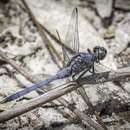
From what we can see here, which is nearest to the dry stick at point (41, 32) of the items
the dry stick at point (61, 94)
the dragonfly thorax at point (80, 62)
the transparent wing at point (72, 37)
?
the transparent wing at point (72, 37)

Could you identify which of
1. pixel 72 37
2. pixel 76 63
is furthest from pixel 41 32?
pixel 76 63

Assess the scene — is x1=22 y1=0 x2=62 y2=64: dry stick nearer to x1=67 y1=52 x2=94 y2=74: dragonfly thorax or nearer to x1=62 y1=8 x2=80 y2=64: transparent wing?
x1=62 y1=8 x2=80 y2=64: transparent wing

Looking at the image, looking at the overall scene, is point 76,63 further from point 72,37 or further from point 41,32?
point 41,32

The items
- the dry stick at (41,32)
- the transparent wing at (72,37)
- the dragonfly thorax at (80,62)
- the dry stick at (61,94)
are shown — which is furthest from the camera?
the dry stick at (41,32)

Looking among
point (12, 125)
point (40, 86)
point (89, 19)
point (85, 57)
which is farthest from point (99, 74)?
point (89, 19)

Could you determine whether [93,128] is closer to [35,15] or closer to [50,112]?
[50,112]

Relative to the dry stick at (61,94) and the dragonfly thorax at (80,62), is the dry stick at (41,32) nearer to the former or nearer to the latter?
the dragonfly thorax at (80,62)
